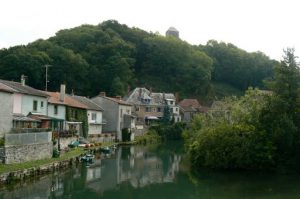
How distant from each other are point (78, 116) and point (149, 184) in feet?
93.2

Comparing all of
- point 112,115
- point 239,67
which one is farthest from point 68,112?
point 239,67

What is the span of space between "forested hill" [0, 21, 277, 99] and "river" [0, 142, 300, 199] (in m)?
47.3

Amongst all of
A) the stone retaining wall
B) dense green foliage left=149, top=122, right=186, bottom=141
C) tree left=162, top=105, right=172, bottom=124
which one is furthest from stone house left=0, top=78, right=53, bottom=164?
tree left=162, top=105, right=172, bottom=124

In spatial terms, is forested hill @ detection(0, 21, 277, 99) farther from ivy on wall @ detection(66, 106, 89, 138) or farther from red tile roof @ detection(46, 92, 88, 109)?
ivy on wall @ detection(66, 106, 89, 138)

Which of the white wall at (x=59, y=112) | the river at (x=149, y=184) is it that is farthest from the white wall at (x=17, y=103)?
the river at (x=149, y=184)

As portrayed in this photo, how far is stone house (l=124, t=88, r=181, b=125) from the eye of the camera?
304ft

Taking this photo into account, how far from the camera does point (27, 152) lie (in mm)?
34000

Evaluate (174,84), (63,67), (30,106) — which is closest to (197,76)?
(174,84)

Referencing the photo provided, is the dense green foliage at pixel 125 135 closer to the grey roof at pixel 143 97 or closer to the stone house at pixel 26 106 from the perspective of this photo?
the grey roof at pixel 143 97


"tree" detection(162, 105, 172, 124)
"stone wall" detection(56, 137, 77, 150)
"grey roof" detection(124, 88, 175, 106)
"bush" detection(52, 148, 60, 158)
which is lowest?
"bush" detection(52, 148, 60, 158)

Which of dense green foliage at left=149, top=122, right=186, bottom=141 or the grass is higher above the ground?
dense green foliage at left=149, top=122, right=186, bottom=141

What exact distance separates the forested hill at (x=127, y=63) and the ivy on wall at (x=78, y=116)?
24815 millimetres

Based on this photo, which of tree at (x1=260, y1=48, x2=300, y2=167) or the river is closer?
the river

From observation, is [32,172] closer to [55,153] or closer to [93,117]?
[55,153]
